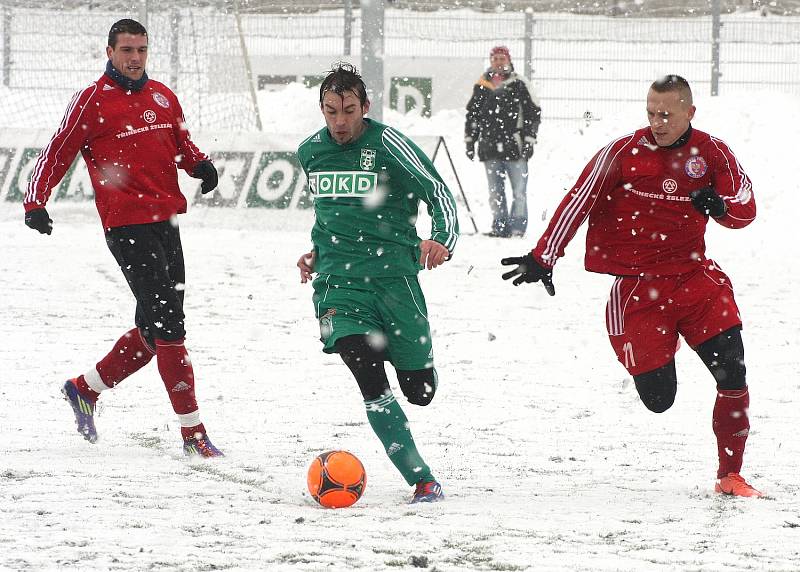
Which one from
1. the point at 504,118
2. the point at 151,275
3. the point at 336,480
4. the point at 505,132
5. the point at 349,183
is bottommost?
the point at 336,480

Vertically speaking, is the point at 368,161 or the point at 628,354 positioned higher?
the point at 368,161

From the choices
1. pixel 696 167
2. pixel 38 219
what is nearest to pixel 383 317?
pixel 696 167

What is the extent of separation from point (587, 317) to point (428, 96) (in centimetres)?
1041

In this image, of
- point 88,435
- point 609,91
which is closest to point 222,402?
point 88,435

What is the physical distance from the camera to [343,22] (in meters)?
18.4

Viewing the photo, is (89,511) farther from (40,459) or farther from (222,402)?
(222,402)

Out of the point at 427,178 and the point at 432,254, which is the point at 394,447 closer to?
the point at 432,254

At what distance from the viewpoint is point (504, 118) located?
14.0 m

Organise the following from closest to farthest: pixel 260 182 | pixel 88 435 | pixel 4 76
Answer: pixel 88 435 → pixel 260 182 → pixel 4 76

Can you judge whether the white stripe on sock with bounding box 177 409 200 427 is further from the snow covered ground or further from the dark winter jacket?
the dark winter jacket

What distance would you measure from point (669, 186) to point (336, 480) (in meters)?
1.76

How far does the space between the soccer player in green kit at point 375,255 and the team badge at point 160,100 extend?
45.0 inches

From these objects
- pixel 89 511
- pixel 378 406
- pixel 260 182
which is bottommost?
pixel 89 511

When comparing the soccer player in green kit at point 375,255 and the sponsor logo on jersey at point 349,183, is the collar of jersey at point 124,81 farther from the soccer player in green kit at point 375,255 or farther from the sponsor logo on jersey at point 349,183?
the sponsor logo on jersey at point 349,183
